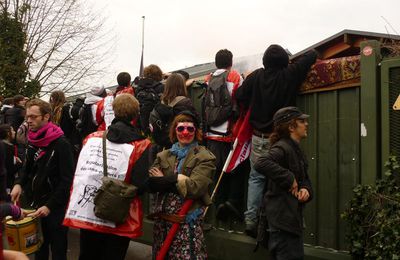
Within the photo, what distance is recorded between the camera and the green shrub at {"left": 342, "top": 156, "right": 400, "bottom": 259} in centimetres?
386

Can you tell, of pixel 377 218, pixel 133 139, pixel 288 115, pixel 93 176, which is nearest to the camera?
pixel 377 218

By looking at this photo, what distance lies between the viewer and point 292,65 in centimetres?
515

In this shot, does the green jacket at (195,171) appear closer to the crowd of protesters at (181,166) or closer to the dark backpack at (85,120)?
the crowd of protesters at (181,166)

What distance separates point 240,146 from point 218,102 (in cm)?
60

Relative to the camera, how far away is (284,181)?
4.12m

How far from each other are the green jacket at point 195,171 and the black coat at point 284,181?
0.63 meters

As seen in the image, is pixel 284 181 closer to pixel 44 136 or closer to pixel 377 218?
pixel 377 218

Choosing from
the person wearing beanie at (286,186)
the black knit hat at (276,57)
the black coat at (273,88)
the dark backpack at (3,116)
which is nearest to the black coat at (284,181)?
the person wearing beanie at (286,186)

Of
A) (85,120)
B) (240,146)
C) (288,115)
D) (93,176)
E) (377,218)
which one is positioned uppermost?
(85,120)

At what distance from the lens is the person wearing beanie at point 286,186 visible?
164 inches

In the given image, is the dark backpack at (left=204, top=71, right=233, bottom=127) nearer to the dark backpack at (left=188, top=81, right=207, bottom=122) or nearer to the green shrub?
the dark backpack at (left=188, top=81, right=207, bottom=122)

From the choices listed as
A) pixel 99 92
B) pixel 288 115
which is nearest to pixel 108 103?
pixel 99 92

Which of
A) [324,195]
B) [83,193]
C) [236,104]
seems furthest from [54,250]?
[324,195]

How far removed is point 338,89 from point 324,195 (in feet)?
3.40
